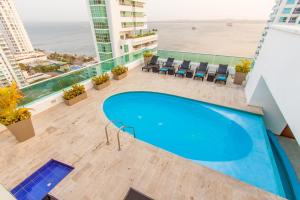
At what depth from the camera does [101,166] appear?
3.40 m

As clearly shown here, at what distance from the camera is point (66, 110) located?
546cm

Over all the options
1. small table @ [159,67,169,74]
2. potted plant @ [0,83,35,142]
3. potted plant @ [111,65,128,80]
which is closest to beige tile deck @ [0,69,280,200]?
potted plant @ [0,83,35,142]

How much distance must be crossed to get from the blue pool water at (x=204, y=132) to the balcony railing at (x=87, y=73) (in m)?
1.83

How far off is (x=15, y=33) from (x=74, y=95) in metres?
123

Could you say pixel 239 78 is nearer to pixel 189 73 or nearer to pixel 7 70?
pixel 189 73

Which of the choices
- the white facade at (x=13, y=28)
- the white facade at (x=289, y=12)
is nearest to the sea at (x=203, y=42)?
the white facade at (x=289, y=12)

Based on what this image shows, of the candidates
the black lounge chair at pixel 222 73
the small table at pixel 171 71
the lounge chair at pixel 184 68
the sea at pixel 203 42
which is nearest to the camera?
the black lounge chair at pixel 222 73

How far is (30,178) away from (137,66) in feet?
28.2

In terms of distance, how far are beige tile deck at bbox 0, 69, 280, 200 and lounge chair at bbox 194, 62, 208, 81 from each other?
5623 mm

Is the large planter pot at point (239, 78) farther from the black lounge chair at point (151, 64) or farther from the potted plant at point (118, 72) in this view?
the potted plant at point (118, 72)

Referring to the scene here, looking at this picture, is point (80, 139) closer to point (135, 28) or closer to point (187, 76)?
point (187, 76)

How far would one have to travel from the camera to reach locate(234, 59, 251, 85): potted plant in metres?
6.99

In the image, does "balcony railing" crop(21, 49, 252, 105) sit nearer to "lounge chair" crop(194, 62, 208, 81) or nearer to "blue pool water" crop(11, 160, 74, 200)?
"lounge chair" crop(194, 62, 208, 81)

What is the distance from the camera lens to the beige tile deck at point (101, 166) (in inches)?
113
